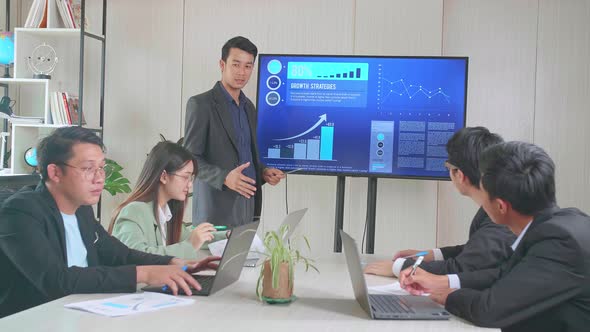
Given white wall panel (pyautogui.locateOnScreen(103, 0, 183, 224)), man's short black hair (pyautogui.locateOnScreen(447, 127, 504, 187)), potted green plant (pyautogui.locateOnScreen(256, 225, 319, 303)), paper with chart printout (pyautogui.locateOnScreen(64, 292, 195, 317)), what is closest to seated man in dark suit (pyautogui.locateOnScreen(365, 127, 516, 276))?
man's short black hair (pyautogui.locateOnScreen(447, 127, 504, 187))

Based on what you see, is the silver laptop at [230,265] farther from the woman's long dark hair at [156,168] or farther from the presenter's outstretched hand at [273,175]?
the presenter's outstretched hand at [273,175]

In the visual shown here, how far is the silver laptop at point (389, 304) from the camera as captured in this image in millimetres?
1911

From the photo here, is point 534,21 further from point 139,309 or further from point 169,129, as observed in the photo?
point 139,309

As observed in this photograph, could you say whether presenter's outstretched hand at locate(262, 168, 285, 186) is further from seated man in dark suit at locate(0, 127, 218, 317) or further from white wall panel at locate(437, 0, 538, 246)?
seated man in dark suit at locate(0, 127, 218, 317)

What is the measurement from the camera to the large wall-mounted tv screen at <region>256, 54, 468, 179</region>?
4523 millimetres

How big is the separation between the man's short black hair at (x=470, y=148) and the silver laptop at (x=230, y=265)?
33.6 inches

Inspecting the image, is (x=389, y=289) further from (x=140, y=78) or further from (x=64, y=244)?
(x=140, y=78)

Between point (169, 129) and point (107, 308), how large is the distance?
149 inches

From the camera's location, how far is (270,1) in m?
5.40

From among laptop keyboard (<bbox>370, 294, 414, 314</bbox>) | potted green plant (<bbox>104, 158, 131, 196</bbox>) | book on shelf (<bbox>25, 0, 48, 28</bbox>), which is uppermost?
book on shelf (<bbox>25, 0, 48, 28</bbox>)

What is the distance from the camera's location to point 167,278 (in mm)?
2143

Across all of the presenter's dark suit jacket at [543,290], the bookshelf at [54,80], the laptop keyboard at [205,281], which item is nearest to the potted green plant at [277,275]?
the laptop keyboard at [205,281]

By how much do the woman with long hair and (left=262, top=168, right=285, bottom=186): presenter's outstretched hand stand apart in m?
1.08

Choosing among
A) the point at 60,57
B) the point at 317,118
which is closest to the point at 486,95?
the point at 317,118
